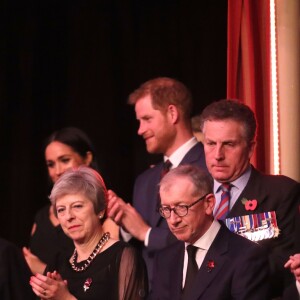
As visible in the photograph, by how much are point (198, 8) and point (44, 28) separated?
116cm

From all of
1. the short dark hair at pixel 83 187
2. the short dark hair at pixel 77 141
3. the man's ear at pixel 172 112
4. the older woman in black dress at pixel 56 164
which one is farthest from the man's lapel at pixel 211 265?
the short dark hair at pixel 77 141

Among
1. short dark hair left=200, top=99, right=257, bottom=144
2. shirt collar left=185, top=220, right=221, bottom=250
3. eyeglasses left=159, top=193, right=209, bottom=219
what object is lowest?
shirt collar left=185, top=220, right=221, bottom=250

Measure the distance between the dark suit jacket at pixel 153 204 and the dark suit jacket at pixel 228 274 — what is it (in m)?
0.57

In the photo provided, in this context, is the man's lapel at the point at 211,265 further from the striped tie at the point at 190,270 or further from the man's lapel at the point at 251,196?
the man's lapel at the point at 251,196

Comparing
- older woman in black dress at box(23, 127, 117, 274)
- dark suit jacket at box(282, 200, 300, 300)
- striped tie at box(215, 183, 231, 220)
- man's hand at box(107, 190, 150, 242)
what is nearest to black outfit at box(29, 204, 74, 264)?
older woman in black dress at box(23, 127, 117, 274)

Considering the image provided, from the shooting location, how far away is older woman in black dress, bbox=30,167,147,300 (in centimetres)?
401

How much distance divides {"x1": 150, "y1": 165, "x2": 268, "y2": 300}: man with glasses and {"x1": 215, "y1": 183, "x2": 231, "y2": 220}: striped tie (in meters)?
0.29

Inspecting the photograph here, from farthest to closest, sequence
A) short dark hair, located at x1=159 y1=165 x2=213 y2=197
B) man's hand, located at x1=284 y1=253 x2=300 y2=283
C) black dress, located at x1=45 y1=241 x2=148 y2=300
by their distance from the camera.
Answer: black dress, located at x1=45 y1=241 x2=148 y2=300 < short dark hair, located at x1=159 y1=165 x2=213 y2=197 < man's hand, located at x1=284 y1=253 x2=300 y2=283

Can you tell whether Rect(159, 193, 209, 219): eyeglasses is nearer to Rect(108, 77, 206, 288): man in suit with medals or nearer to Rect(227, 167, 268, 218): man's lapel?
Result: Rect(227, 167, 268, 218): man's lapel

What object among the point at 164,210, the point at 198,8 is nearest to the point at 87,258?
the point at 164,210

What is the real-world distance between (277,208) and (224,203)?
0.28 m

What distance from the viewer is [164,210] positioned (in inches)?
153

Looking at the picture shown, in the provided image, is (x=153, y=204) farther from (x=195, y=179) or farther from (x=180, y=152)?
(x=195, y=179)

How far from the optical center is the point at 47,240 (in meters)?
5.24
